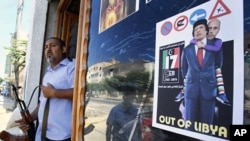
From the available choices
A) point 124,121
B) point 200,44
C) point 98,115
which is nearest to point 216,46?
point 200,44

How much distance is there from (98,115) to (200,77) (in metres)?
0.99

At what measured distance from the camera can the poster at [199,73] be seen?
31.7 inches

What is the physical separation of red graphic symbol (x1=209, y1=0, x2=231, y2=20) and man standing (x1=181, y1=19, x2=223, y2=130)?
4 centimetres

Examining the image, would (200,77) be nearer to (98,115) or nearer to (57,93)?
(98,115)

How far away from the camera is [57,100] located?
213 centimetres

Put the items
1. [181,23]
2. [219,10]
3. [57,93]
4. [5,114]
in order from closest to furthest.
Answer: [219,10]
[181,23]
[57,93]
[5,114]

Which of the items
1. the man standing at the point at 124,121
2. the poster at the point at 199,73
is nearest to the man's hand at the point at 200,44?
the poster at the point at 199,73

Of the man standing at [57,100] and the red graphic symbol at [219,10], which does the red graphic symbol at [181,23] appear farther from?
the man standing at [57,100]

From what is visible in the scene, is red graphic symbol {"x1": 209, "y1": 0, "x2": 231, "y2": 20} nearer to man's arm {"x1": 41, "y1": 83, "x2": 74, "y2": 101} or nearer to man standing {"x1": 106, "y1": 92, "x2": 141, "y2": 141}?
man standing {"x1": 106, "y1": 92, "x2": 141, "y2": 141}

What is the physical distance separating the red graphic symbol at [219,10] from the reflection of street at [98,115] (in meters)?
0.78

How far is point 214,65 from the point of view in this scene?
880 millimetres

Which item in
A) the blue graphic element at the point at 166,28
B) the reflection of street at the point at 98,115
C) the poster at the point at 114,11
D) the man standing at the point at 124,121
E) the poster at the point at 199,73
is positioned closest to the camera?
the poster at the point at 199,73

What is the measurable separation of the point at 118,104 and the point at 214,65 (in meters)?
0.73

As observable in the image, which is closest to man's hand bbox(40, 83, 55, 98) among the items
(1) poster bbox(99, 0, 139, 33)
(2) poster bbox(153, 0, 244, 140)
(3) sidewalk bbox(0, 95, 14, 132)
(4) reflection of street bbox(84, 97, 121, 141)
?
(4) reflection of street bbox(84, 97, 121, 141)
